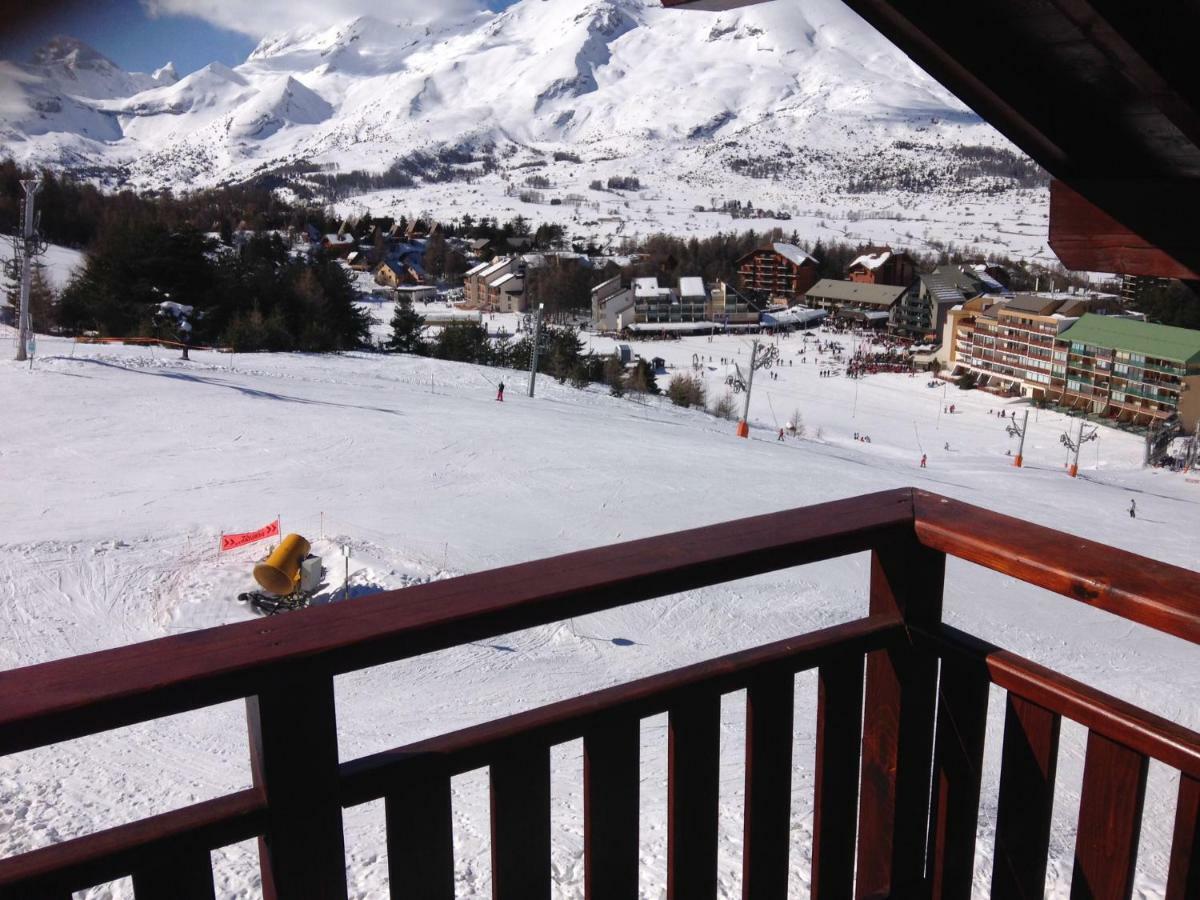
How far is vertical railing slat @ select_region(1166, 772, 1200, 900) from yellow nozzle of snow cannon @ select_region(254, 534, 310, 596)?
6.46m

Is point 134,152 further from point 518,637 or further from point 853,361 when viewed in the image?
point 853,361

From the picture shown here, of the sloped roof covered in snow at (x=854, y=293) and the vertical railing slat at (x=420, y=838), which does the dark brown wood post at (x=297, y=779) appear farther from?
the sloped roof covered in snow at (x=854, y=293)

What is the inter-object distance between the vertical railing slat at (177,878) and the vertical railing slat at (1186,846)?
931 millimetres

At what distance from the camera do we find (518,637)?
6605 mm

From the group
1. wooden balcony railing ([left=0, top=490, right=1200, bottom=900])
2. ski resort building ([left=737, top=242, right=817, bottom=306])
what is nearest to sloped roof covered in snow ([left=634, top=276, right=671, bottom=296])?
ski resort building ([left=737, top=242, right=817, bottom=306])

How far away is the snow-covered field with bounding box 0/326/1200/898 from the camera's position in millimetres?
4160

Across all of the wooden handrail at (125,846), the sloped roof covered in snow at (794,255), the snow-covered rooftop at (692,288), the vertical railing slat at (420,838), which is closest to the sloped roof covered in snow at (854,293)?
the sloped roof covered in snow at (794,255)

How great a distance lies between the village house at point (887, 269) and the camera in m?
56.0

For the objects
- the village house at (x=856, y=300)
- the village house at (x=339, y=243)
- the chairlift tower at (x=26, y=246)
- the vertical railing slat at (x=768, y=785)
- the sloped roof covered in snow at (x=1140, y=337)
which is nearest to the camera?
the vertical railing slat at (x=768, y=785)

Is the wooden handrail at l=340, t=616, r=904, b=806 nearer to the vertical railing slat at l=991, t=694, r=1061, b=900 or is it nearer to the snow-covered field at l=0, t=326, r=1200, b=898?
the vertical railing slat at l=991, t=694, r=1061, b=900

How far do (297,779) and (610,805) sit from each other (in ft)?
1.17

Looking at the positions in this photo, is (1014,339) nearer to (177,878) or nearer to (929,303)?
(929,303)

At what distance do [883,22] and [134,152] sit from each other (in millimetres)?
1037

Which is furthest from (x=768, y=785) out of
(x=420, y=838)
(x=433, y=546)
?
(x=433, y=546)
